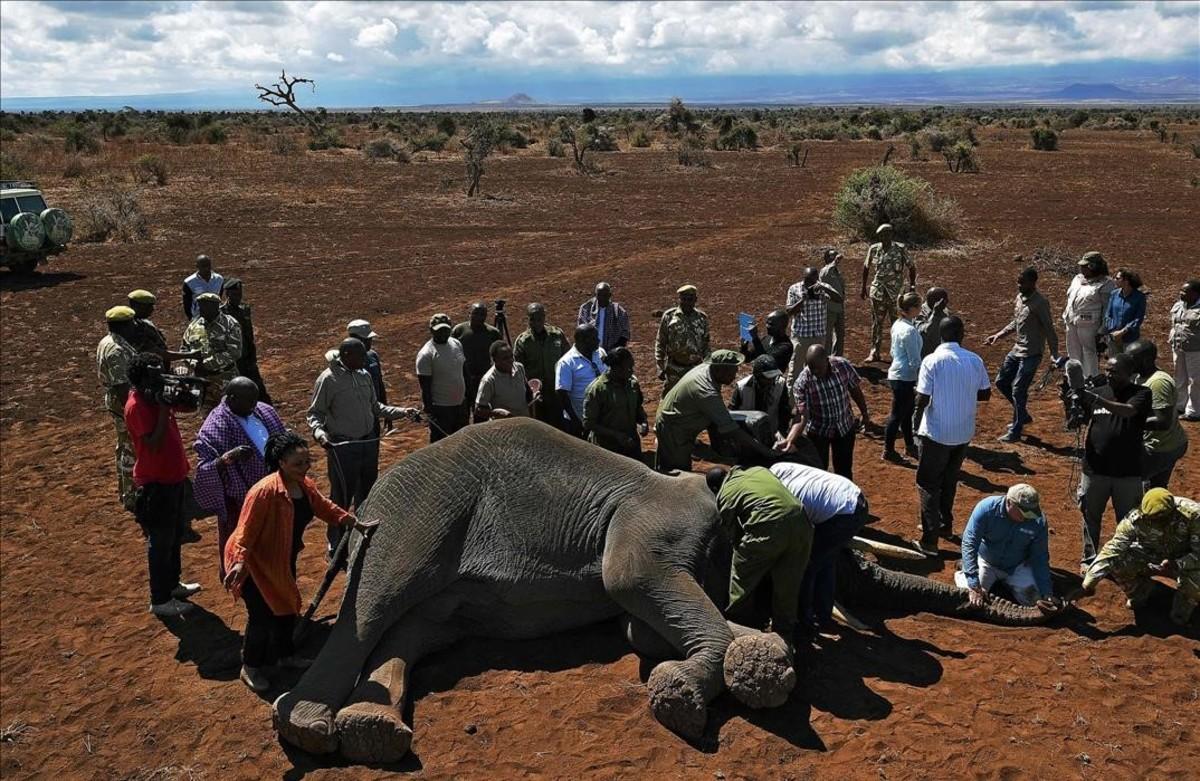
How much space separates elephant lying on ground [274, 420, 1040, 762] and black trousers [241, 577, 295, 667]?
42cm

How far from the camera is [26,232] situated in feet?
70.2

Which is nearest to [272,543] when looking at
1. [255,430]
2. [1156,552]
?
[255,430]

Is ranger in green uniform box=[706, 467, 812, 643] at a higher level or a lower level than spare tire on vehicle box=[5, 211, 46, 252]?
lower

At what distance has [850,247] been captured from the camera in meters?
23.1

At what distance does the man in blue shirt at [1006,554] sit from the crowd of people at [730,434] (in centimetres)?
1

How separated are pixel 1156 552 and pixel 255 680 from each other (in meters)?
6.11

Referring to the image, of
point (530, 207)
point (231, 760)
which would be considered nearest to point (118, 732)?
point (231, 760)

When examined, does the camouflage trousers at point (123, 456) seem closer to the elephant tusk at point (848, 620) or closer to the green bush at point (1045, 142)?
the elephant tusk at point (848, 620)

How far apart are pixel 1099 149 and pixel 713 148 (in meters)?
20.7

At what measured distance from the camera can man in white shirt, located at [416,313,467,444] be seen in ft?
27.9

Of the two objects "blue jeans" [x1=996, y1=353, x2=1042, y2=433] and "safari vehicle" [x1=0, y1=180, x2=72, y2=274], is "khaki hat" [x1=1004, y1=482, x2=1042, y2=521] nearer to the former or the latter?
"blue jeans" [x1=996, y1=353, x2=1042, y2=433]

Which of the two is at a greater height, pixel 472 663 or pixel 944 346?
pixel 944 346

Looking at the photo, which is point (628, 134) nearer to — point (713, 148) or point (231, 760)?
point (713, 148)

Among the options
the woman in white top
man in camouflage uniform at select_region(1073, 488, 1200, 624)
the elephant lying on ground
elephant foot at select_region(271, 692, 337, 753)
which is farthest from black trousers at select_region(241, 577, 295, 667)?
the woman in white top
